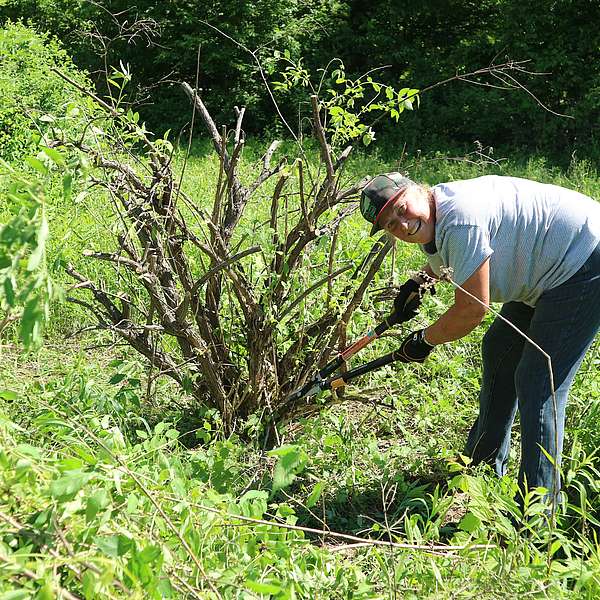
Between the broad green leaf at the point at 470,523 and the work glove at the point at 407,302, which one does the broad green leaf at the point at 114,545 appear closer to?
the broad green leaf at the point at 470,523

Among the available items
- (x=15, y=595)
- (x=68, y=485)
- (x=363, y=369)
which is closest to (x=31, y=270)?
(x=68, y=485)

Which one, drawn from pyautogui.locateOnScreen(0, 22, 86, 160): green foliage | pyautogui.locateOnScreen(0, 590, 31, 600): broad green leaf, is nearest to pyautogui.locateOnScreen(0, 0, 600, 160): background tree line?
pyautogui.locateOnScreen(0, 22, 86, 160): green foliage

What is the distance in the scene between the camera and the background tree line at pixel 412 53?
11.5 metres

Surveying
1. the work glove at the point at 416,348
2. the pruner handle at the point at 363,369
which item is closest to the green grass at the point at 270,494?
the pruner handle at the point at 363,369

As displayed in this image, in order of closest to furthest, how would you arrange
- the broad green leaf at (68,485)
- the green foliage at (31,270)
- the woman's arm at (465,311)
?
the green foliage at (31,270)
the broad green leaf at (68,485)
the woman's arm at (465,311)

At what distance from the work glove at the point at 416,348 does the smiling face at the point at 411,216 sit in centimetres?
46

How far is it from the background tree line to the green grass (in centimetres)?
763

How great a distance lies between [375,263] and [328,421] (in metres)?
0.88

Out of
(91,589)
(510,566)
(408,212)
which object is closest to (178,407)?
(408,212)

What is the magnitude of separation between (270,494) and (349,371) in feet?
2.07

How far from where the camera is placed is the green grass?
1.68 m

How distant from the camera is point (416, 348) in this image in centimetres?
313

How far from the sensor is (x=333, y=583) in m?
2.30

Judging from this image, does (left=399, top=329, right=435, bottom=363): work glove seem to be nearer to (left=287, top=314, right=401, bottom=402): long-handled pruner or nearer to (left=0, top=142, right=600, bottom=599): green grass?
(left=287, top=314, right=401, bottom=402): long-handled pruner
